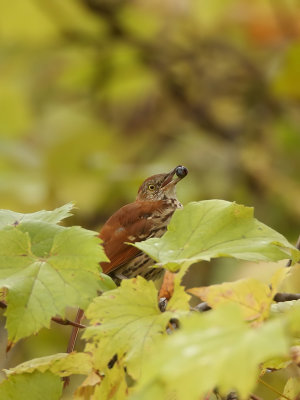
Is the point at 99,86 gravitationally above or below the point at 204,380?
below

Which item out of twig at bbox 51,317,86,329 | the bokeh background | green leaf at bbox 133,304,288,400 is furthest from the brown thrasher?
green leaf at bbox 133,304,288,400

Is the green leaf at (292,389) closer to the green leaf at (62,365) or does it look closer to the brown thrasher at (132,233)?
the green leaf at (62,365)

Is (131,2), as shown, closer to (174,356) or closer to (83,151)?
(83,151)

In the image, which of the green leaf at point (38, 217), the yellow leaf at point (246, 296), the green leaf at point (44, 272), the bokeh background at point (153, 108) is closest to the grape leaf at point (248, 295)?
the yellow leaf at point (246, 296)

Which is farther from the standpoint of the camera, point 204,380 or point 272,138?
point 272,138

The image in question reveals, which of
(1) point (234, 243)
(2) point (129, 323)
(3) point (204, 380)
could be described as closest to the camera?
(3) point (204, 380)

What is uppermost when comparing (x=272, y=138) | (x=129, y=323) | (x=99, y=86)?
(x=129, y=323)

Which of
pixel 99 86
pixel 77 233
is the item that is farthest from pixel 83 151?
pixel 77 233

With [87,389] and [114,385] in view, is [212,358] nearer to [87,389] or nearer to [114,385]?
[114,385]
